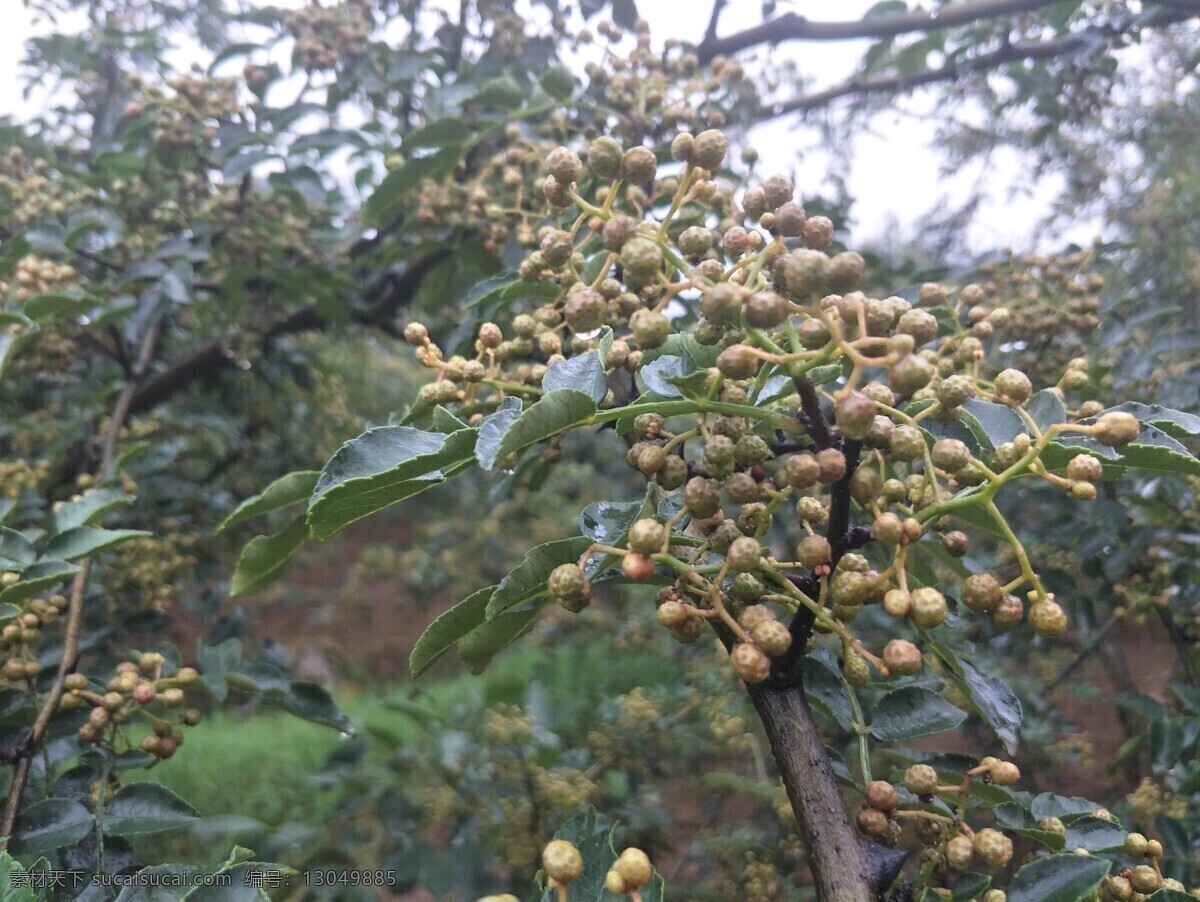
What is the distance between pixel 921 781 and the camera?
2.95 ft

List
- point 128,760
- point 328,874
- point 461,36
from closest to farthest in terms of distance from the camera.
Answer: point 128,760 → point 328,874 → point 461,36

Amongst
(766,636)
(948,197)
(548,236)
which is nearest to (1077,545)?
(766,636)

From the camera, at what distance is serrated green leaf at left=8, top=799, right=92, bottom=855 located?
3.83 ft

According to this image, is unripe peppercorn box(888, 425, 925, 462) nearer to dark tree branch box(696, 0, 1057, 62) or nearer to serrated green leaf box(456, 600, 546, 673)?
serrated green leaf box(456, 600, 546, 673)

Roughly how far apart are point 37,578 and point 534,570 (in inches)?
33.2

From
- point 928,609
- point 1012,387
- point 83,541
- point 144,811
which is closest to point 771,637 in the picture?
point 928,609

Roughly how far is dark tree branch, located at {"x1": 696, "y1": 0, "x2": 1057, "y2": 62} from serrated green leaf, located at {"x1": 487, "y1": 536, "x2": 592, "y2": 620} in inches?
79.3

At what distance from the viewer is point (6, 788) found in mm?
1391

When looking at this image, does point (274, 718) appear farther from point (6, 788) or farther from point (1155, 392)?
point (1155, 392)

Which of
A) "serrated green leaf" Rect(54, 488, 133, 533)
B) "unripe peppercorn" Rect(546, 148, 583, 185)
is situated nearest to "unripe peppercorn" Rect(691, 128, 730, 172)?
"unripe peppercorn" Rect(546, 148, 583, 185)

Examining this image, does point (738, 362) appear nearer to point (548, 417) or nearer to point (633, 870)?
point (548, 417)

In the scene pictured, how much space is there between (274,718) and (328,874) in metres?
4.71

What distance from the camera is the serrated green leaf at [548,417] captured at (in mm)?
765

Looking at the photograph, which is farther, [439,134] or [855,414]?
[439,134]
